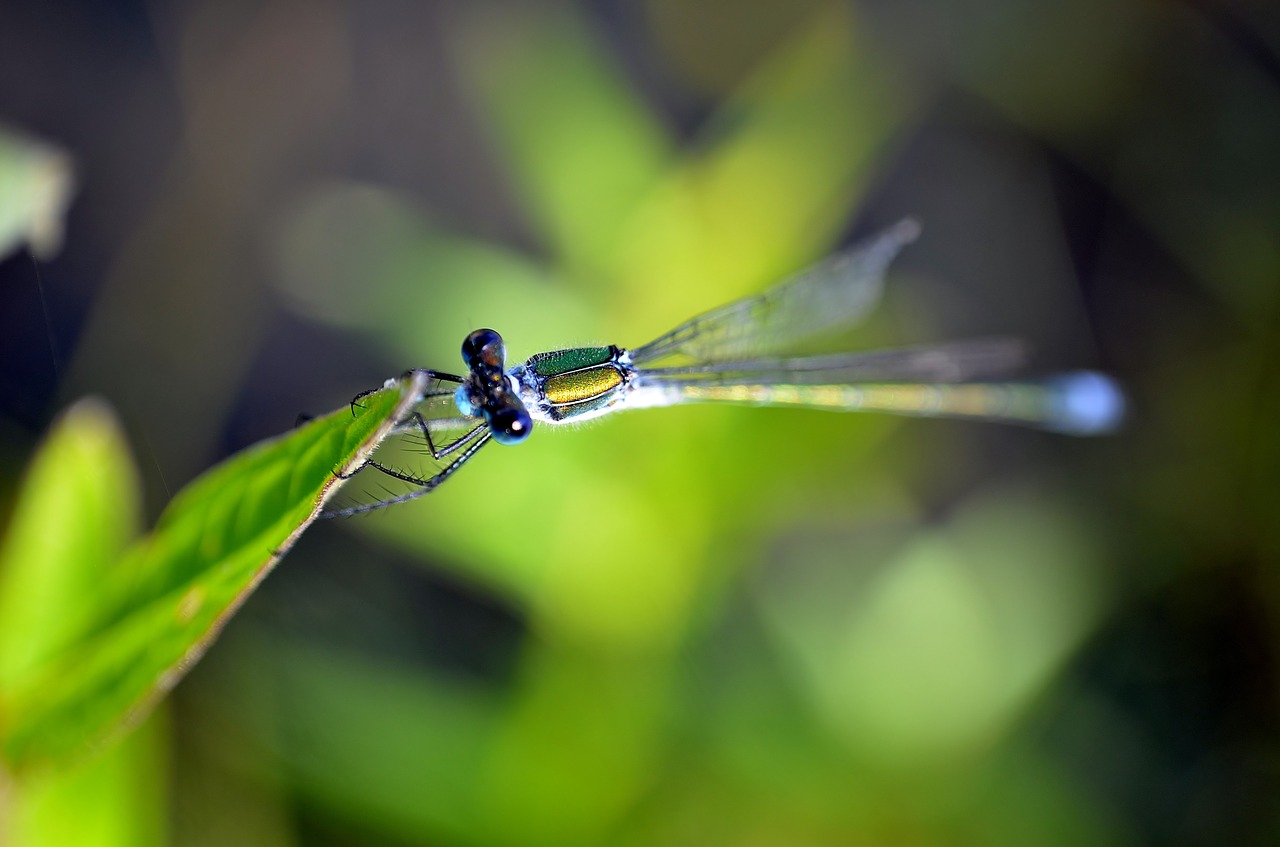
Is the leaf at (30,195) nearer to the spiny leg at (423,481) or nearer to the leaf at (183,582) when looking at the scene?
the leaf at (183,582)

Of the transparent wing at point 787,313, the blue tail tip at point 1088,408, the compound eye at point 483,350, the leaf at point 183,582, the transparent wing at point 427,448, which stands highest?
the blue tail tip at point 1088,408

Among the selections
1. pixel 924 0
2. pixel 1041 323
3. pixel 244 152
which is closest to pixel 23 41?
pixel 244 152

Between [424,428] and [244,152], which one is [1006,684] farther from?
[244,152]

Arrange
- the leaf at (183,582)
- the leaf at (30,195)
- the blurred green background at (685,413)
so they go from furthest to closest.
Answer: the blurred green background at (685,413)
the leaf at (30,195)
the leaf at (183,582)

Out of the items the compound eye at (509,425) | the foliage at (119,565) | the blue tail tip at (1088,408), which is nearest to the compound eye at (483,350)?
the compound eye at (509,425)

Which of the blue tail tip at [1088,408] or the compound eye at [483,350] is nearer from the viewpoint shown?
the compound eye at [483,350]

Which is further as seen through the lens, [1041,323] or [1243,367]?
[1041,323]

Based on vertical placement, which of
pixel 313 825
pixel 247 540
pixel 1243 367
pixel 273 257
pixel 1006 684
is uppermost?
pixel 1243 367
